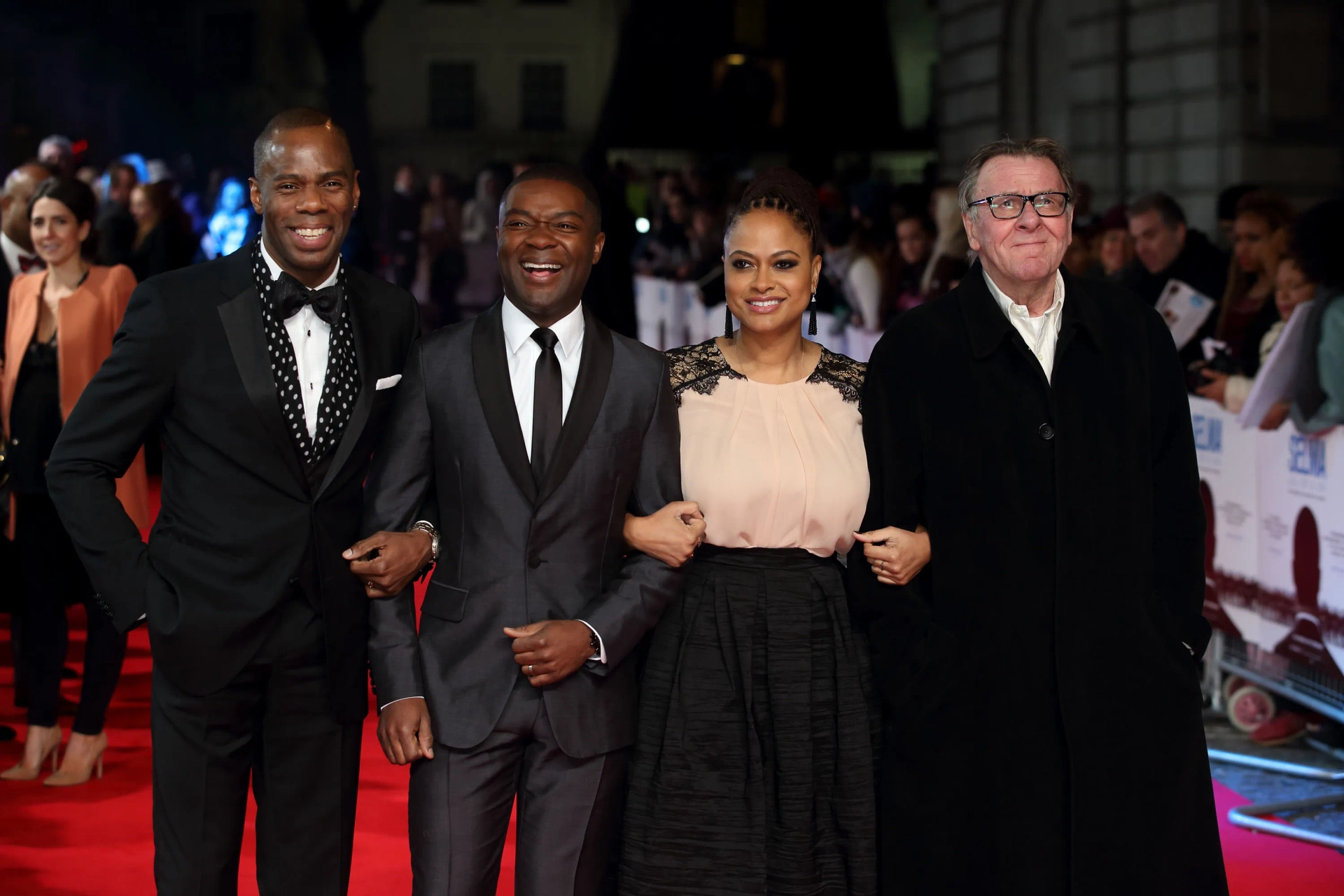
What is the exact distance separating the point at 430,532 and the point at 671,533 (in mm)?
509

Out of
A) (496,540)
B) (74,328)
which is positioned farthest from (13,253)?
(496,540)

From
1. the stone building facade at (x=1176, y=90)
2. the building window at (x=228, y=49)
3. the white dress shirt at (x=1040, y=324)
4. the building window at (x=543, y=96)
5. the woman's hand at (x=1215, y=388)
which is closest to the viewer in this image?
the white dress shirt at (x=1040, y=324)

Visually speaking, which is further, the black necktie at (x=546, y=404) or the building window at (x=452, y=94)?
the building window at (x=452, y=94)

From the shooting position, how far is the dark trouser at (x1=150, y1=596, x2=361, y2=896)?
3150 millimetres

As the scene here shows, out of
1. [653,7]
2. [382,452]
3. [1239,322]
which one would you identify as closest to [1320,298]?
[1239,322]

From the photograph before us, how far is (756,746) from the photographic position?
10.6 feet

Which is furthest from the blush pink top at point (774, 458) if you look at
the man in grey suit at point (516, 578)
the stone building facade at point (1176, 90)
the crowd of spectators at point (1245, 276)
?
the stone building facade at point (1176, 90)

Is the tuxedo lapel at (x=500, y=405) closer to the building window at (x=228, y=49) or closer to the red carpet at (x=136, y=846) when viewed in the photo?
the red carpet at (x=136, y=846)

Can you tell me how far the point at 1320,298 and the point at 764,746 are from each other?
10.7 feet

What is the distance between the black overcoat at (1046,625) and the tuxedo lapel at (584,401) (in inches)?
25.6

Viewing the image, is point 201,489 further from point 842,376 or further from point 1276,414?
point 1276,414

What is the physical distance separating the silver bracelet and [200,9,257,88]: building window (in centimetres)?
4364

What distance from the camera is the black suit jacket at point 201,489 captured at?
3.08m

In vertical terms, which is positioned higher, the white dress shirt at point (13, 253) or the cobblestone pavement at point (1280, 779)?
the white dress shirt at point (13, 253)
